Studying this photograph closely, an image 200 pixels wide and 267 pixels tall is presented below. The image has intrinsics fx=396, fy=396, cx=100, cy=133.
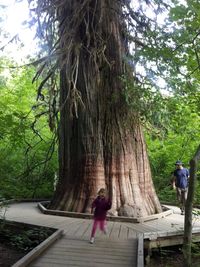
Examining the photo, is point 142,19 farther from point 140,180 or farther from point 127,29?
point 140,180

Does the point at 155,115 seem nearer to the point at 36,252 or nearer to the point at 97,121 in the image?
the point at 97,121

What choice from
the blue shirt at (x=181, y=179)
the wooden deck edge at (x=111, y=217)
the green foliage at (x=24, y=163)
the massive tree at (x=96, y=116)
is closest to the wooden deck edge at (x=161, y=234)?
the wooden deck edge at (x=111, y=217)

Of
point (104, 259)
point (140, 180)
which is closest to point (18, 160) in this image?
point (140, 180)

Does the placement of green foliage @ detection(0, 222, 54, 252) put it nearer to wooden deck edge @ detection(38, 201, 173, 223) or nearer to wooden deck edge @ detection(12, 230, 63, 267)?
wooden deck edge @ detection(12, 230, 63, 267)

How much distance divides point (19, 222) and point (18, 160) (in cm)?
752

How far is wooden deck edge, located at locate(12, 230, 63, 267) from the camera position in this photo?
516 cm

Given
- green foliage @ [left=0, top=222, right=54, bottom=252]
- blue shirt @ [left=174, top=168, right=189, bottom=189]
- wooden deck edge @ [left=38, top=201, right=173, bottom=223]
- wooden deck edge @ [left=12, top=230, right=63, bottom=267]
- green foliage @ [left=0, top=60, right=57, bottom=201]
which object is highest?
green foliage @ [left=0, top=60, right=57, bottom=201]

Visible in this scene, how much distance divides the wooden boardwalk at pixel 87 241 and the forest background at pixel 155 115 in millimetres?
2617

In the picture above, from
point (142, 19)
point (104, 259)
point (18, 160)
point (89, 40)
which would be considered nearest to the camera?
point (104, 259)

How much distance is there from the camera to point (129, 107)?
10.5m

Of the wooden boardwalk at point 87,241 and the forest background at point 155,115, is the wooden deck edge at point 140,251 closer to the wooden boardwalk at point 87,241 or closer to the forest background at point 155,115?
the wooden boardwalk at point 87,241

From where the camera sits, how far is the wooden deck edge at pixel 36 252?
16.9 ft

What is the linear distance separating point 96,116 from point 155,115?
1567 millimetres

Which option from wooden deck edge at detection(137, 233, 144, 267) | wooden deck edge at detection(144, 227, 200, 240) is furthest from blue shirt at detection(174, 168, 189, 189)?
wooden deck edge at detection(137, 233, 144, 267)
